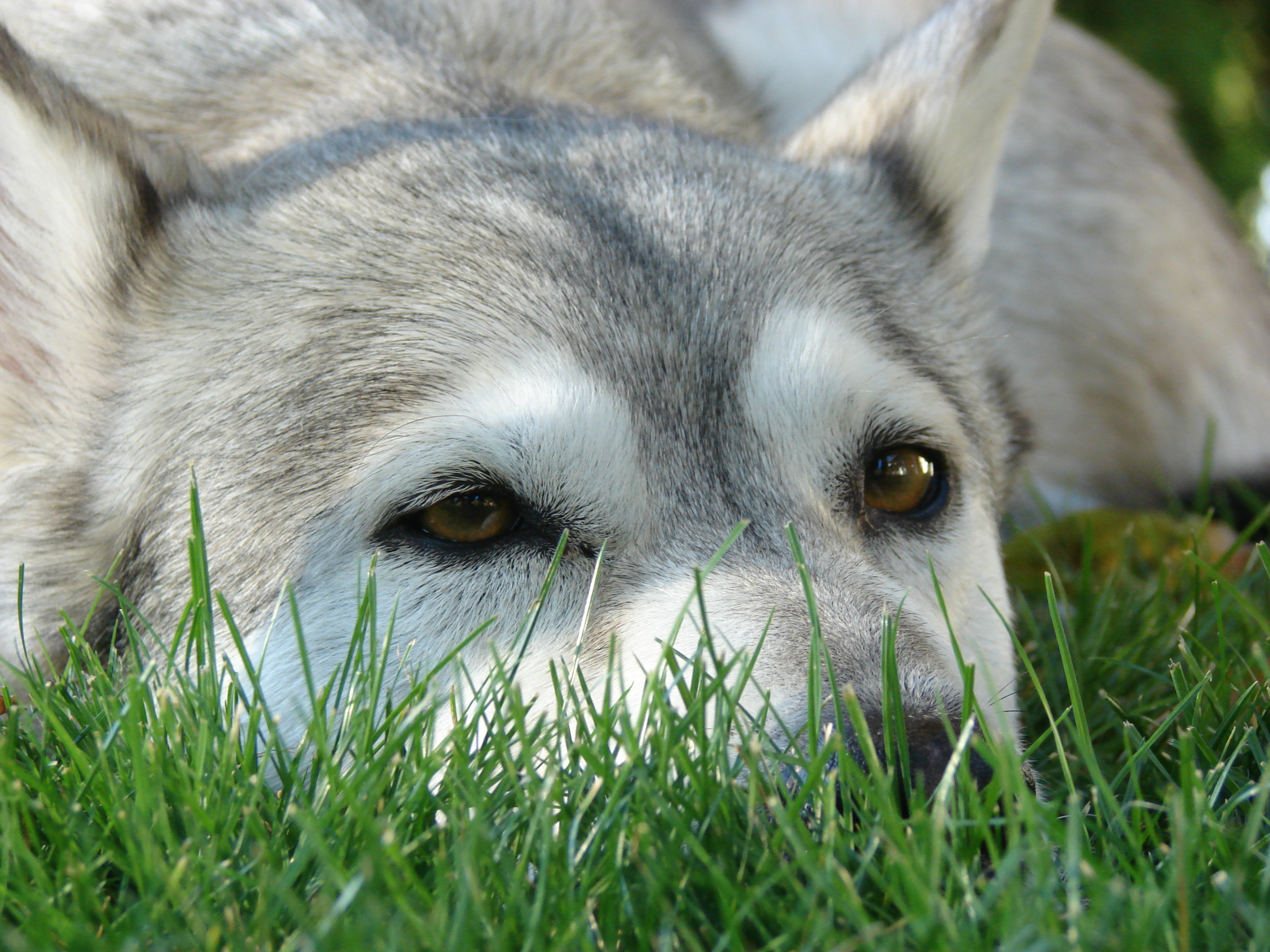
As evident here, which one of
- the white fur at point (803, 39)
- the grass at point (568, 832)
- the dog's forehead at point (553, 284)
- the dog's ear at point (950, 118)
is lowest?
the grass at point (568, 832)

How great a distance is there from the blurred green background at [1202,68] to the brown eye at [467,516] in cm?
674

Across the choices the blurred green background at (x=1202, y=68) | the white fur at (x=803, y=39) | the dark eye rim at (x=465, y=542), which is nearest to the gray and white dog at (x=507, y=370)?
the dark eye rim at (x=465, y=542)

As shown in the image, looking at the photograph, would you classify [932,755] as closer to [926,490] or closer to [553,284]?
[926,490]

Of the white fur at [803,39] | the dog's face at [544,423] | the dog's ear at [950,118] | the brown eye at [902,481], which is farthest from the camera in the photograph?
the white fur at [803,39]

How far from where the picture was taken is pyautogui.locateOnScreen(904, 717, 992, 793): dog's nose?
1719mm

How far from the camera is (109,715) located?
1.90m

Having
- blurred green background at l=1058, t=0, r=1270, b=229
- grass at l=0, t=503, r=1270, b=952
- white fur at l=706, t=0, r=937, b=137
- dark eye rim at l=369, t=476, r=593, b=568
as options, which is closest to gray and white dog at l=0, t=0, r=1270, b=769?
dark eye rim at l=369, t=476, r=593, b=568

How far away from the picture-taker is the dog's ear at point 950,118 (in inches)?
117

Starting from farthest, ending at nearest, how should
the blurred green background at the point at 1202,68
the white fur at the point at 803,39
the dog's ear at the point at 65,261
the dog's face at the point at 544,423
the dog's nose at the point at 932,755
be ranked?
the blurred green background at the point at 1202,68, the white fur at the point at 803,39, the dog's ear at the point at 65,261, the dog's face at the point at 544,423, the dog's nose at the point at 932,755

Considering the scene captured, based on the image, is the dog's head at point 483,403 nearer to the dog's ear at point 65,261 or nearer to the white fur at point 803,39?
the dog's ear at point 65,261

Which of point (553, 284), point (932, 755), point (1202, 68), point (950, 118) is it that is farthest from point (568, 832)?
point (1202, 68)

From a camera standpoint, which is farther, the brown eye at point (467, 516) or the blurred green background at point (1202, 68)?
the blurred green background at point (1202, 68)

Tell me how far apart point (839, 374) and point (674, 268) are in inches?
14.0

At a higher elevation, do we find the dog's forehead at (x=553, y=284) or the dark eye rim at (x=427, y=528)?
the dog's forehead at (x=553, y=284)
